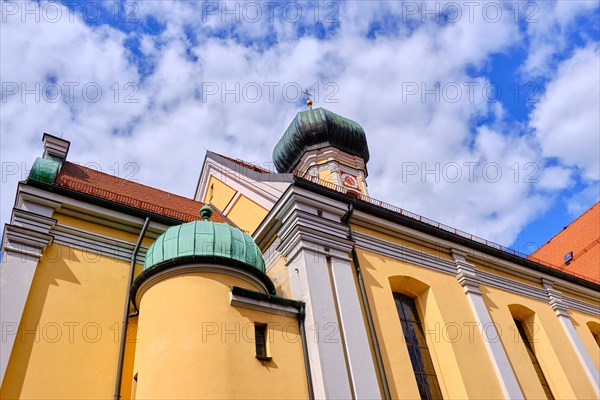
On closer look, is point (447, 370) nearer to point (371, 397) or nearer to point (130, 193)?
point (371, 397)

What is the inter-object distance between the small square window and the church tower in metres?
11.5

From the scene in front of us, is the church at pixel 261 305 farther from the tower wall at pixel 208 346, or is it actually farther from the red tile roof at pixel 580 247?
the red tile roof at pixel 580 247

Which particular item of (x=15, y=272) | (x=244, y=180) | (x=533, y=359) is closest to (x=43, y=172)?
(x=15, y=272)

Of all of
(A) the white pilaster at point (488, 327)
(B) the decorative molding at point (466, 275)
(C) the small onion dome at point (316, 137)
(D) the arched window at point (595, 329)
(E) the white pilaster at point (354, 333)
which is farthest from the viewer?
(C) the small onion dome at point (316, 137)

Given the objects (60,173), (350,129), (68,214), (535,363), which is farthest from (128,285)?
(350,129)

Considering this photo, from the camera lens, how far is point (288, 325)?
8766 mm

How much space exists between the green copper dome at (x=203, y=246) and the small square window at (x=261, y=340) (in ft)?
3.51

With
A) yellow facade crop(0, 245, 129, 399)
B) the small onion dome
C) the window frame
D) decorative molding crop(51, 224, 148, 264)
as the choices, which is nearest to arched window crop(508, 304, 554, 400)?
the window frame

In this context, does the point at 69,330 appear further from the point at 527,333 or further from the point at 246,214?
the point at 527,333

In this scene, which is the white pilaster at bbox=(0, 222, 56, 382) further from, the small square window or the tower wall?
the small square window

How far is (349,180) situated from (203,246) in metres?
11.9

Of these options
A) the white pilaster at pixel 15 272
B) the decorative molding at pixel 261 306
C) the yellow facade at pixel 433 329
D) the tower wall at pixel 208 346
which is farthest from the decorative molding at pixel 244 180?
the white pilaster at pixel 15 272

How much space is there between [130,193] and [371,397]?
8160 millimetres

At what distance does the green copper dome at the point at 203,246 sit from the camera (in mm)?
8695
